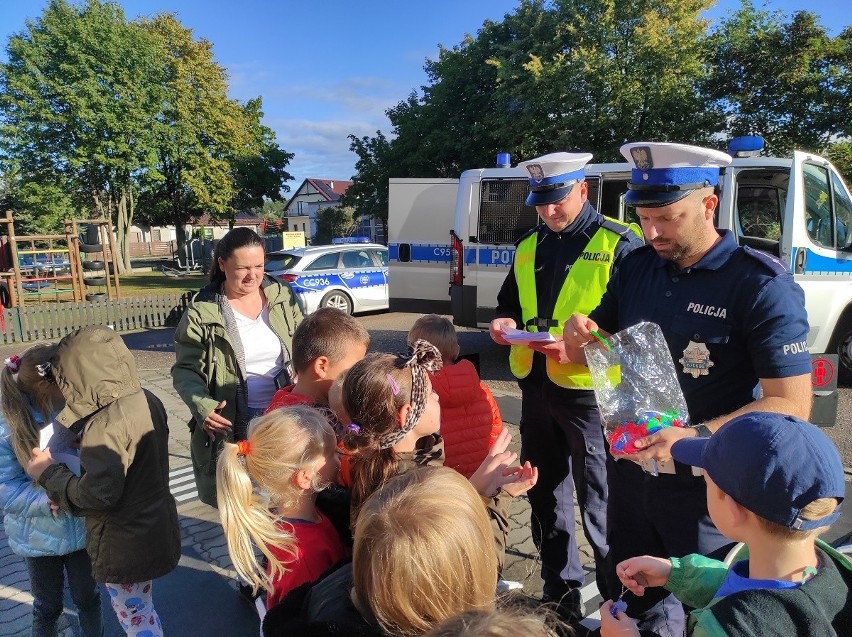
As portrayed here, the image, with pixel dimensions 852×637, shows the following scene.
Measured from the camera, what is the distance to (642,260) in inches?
86.4

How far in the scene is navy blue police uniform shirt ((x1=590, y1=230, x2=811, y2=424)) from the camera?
5.61 feet

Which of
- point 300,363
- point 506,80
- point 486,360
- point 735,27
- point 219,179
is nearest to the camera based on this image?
point 300,363

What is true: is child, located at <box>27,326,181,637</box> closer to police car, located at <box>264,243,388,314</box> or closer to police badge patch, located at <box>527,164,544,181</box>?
police badge patch, located at <box>527,164,544,181</box>

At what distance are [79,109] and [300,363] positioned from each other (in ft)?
94.7

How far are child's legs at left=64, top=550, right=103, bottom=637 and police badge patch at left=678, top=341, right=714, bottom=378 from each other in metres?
2.58

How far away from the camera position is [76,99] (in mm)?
25141

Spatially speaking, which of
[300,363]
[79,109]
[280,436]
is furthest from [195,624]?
[79,109]

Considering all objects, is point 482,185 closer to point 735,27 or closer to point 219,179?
point 735,27

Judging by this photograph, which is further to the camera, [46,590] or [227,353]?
[227,353]

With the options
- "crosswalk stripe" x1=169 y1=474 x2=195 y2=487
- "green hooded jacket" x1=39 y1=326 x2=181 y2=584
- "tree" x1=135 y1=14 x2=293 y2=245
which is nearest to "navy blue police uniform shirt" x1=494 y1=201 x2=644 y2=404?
"green hooded jacket" x1=39 y1=326 x2=181 y2=584

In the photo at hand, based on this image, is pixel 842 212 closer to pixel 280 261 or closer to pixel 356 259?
pixel 356 259

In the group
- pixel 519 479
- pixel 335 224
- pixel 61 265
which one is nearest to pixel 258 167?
pixel 335 224

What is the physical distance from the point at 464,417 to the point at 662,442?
0.95m

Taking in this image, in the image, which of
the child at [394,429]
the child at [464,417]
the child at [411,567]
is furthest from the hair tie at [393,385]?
the child at [464,417]
